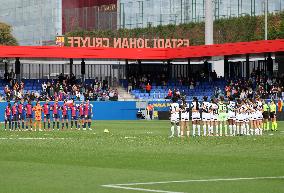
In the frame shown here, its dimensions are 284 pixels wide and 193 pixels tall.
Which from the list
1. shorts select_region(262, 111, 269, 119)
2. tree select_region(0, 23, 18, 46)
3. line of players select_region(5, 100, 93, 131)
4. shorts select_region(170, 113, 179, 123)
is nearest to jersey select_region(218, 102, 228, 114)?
shorts select_region(170, 113, 179, 123)

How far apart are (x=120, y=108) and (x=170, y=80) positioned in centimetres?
1099

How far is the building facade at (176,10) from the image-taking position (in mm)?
120438

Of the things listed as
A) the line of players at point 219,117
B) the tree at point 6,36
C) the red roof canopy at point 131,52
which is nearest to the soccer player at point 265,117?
the line of players at point 219,117

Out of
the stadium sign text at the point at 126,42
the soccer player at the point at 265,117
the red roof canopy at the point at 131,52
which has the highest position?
the stadium sign text at the point at 126,42

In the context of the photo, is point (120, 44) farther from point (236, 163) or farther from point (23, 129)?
point (236, 163)

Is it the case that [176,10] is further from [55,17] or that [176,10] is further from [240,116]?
[240,116]

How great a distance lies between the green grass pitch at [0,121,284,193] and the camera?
19.0 meters

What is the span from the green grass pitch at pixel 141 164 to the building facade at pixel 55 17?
9085cm

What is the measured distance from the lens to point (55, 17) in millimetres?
130000

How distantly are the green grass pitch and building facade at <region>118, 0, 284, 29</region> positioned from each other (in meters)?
A: 84.2

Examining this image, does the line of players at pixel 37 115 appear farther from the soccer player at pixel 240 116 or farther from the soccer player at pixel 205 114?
the soccer player at pixel 240 116

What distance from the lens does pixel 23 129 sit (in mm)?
49969

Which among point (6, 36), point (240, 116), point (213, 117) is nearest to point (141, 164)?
point (213, 117)

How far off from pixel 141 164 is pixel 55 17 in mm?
106640
